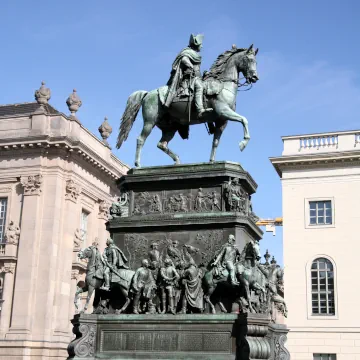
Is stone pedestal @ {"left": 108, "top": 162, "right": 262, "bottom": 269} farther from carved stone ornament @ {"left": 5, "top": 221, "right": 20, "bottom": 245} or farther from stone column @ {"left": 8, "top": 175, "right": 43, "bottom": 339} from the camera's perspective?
carved stone ornament @ {"left": 5, "top": 221, "right": 20, "bottom": 245}

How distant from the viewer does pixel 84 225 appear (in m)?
43.2

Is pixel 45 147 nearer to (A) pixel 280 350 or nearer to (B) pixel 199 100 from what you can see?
(B) pixel 199 100

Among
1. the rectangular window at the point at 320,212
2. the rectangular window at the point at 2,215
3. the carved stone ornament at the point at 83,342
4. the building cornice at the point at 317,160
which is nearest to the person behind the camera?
the carved stone ornament at the point at 83,342

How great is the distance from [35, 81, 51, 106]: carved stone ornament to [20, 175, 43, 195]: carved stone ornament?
522cm

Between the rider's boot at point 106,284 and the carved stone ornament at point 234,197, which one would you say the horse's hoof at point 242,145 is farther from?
the rider's boot at point 106,284

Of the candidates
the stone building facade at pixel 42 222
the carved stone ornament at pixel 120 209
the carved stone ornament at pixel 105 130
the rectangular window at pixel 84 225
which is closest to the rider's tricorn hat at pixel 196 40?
the carved stone ornament at pixel 120 209

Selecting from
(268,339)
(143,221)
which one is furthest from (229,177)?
(268,339)

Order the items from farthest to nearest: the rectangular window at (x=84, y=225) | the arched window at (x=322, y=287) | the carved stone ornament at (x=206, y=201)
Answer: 1. the rectangular window at (x=84, y=225)
2. the arched window at (x=322, y=287)
3. the carved stone ornament at (x=206, y=201)

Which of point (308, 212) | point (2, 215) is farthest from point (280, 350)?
point (2, 215)

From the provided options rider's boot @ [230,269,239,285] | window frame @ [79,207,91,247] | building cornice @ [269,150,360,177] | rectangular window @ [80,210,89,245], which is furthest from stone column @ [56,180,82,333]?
rider's boot @ [230,269,239,285]

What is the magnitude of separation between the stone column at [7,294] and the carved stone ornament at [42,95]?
1063cm

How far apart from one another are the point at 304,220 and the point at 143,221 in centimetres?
2863

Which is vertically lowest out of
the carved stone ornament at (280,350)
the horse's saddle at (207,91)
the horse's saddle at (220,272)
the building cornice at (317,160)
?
the carved stone ornament at (280,350)

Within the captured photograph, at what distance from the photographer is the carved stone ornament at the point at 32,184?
3938cm
